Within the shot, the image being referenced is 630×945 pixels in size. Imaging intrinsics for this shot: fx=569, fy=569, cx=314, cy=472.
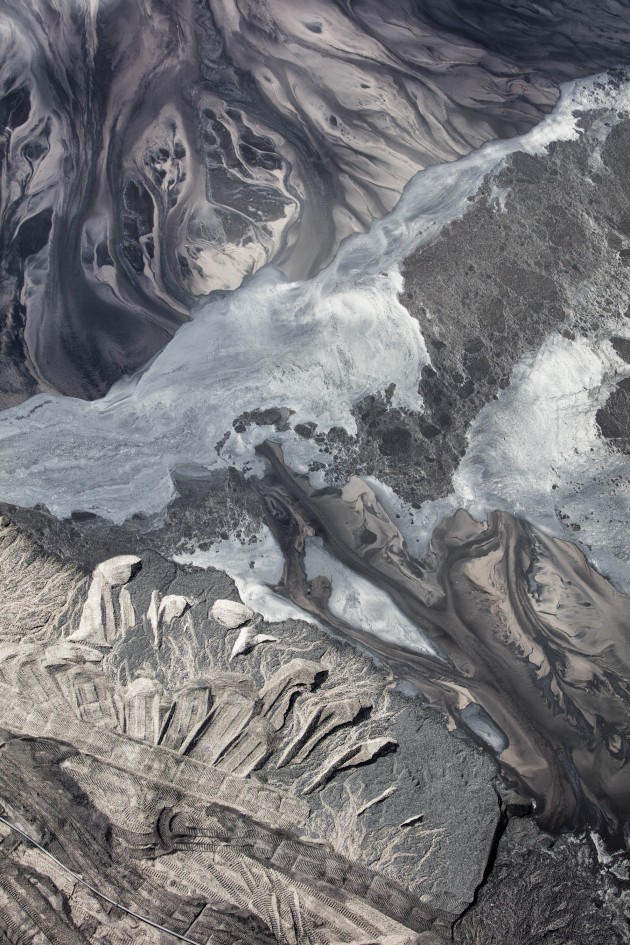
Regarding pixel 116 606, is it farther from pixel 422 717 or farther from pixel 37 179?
pixel 37 179

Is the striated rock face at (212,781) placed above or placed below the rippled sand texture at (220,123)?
below

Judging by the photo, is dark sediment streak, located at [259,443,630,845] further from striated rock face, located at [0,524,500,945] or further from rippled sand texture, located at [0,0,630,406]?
rippled sand texture, located at [0,0,630,406]

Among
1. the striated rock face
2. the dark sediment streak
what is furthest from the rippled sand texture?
the striated rock face

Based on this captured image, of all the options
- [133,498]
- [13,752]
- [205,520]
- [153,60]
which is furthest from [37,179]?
[13,752]

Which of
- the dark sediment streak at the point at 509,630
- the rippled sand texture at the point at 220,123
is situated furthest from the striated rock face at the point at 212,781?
the rippled sand texture at the point at 220,123

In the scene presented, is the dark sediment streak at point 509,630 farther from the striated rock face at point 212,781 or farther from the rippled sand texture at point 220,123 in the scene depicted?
the rippled sand texture at point 220,123

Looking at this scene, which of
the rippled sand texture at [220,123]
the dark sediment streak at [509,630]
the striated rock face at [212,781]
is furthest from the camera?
the rippled sand texture at [220,123]
